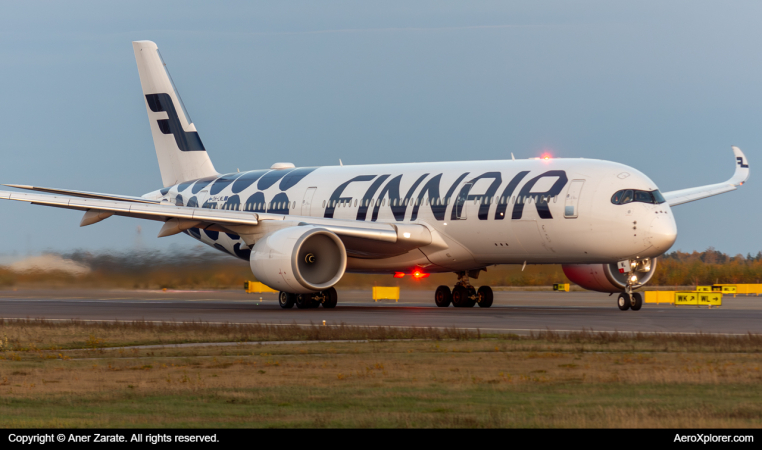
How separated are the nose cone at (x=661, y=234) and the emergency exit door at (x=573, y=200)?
2133 millimetres

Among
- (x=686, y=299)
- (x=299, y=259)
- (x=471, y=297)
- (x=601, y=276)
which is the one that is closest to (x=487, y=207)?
(x=601, y=276)

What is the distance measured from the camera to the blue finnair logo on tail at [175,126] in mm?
38812

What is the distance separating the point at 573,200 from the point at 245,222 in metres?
10.0

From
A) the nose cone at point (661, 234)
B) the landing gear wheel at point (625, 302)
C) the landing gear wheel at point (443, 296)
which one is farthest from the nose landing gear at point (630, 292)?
the landing gear wheel at point (443, 296)

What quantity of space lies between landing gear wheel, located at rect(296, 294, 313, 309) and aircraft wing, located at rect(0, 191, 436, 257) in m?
2.17

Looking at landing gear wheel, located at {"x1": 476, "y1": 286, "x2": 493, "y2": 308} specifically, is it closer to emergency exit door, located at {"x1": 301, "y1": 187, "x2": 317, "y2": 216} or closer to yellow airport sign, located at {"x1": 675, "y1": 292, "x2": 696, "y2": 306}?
emergency exit door, located at {"x1": 301, "y1": 187, "x2": 317, "y2": 216}

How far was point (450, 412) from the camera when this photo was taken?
9172 mm

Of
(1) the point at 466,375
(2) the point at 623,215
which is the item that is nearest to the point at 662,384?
(1) the point at 466,375

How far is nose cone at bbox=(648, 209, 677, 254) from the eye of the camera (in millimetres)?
25586

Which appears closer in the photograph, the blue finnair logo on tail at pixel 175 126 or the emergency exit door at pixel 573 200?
the emergency exit door at pixel 573 200

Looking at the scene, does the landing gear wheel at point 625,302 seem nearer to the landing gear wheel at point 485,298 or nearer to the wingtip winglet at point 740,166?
Result: the landing gear wheel at point 485,298

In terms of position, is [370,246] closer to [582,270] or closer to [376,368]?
[582,270]

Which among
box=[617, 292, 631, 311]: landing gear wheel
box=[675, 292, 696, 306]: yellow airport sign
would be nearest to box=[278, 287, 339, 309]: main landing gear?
box=[617, 292, 631, 311]: landing gear wheel

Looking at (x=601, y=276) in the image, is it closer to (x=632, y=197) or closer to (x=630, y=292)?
(x=630, y=292)
